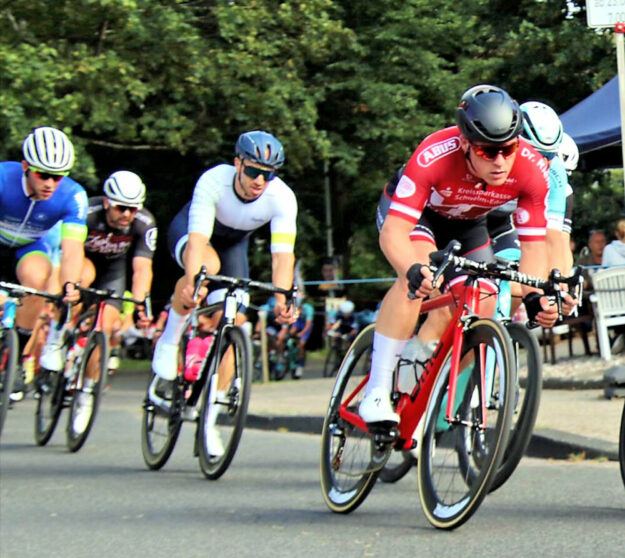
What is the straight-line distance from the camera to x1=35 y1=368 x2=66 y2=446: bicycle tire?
36.7 ft

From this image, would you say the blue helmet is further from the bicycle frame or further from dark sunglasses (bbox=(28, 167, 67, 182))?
the bicycle frame

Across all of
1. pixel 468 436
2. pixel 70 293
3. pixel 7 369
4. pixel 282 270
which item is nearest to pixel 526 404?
pixel 468 436

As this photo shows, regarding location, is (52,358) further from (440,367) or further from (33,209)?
(440,367)

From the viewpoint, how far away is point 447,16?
23.8m

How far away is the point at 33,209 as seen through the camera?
35.3 ft

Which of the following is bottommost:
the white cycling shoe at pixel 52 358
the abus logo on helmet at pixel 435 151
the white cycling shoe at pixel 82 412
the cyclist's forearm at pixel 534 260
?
the white cycling shoe at pixel 82 412

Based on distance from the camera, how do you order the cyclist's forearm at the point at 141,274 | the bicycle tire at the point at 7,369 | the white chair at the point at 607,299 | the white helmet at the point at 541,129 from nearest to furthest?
the white helmet at the point at 541,129 < the bicycle tire at the point at 7,369 < the cyclist's forearm at the point at 141,274 < the white chair at the point at 607,299

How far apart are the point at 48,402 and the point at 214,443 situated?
9.33 ft

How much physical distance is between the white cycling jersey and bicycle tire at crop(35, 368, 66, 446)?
238 cm

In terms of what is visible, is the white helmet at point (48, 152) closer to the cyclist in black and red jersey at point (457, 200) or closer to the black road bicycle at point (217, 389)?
the black road bicycle at point (217, 389)

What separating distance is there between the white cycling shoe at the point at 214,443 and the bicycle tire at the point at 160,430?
0.43m

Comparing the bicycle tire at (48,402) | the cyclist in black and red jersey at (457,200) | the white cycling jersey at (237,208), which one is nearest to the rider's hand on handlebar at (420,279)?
the cyclist in black and red jersey at (457,200)

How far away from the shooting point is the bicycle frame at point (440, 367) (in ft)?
20.7

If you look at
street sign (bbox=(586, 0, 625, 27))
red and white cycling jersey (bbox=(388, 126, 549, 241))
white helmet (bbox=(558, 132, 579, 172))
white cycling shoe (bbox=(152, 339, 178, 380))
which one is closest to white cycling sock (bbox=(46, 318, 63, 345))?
white cycling shoe (bbox=(152, 339, 178, 380))
